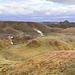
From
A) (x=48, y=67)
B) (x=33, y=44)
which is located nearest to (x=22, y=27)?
(x=33, y=44)

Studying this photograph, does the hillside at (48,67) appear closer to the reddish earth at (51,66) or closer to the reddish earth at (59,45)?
the reddish earth at (51,66)

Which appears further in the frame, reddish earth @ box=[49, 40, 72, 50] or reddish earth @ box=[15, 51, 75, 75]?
reddish earth @ box=[49, 40, 72, 50]

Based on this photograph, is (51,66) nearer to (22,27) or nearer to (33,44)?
(33,44)

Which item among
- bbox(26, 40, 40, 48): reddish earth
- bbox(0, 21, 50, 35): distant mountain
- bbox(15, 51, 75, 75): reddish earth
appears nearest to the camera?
bbox(15, 51, 75, 75): reddish earth

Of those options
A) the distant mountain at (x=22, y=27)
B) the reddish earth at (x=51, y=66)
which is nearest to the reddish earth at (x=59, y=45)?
the reddish earth at (x=51, y=66)

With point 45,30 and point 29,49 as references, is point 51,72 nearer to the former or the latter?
point 29,49

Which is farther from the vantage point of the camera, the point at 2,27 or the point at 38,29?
the point at 38,29

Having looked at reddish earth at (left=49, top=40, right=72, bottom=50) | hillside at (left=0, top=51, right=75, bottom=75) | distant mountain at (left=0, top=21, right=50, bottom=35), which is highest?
distant mountain at (left=0, top=21, right=50, bottom=35)

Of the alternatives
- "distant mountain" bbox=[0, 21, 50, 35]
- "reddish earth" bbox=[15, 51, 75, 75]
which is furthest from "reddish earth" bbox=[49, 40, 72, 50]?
"distant mountain" bbox=[0, 21, 50, 35]

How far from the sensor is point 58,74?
655cm

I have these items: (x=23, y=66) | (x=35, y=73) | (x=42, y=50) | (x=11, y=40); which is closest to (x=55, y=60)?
(x=35, y=73)

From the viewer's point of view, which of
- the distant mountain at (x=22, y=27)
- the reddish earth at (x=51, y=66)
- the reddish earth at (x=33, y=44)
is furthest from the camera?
the distant mountain at (x=22, y=27)

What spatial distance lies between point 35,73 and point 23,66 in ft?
4.90

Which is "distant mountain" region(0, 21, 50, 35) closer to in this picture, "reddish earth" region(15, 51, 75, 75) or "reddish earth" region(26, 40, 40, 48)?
"reddish earth" region(26, 40, 40, 48)
